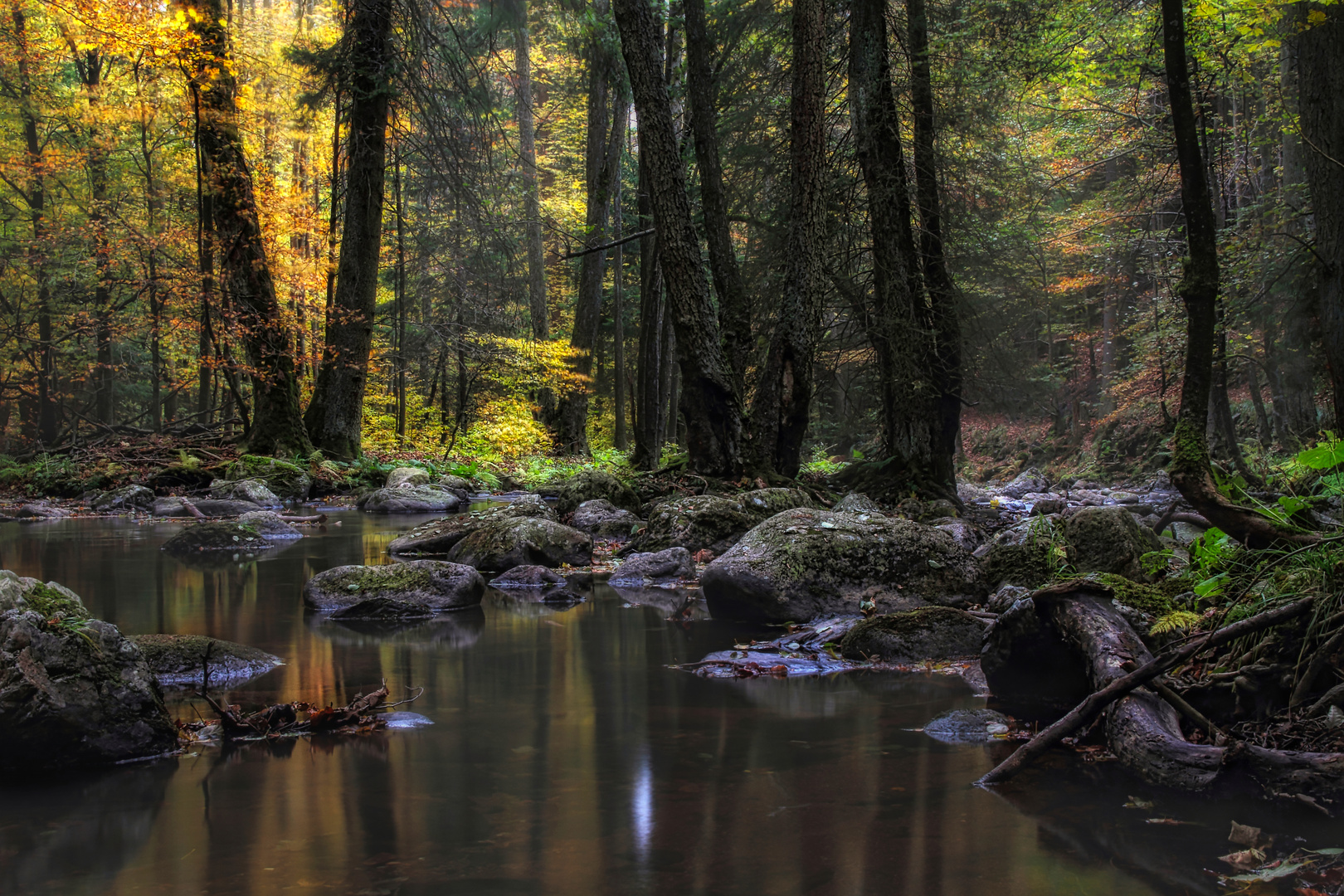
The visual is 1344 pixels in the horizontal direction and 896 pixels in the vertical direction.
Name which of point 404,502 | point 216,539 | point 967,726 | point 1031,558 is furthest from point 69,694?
point 404,502

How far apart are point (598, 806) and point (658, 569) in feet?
15.9

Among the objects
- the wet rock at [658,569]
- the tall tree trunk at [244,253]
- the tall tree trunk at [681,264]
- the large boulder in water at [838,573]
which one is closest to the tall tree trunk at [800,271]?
the tall tree trunk at [681,264]

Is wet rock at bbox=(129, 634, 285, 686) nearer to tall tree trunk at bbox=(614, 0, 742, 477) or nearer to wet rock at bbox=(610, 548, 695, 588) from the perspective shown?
wet rock at bbox=(610, 548, 695, 588)

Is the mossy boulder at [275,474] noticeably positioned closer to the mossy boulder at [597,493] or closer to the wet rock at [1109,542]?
the mossy boulder at [597,493]

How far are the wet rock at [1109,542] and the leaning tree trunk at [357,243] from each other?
504 inches

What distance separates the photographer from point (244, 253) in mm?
14414

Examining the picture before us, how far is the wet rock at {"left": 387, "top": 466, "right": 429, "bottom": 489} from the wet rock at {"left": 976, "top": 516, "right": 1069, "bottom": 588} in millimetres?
10455

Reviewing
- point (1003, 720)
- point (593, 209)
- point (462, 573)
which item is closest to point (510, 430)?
point (593, 209)

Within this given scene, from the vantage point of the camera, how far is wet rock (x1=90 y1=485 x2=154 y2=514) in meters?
12.8

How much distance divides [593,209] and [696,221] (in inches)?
227

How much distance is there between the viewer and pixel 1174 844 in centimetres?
258

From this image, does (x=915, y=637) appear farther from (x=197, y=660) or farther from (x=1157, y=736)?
(x=197, y=660)

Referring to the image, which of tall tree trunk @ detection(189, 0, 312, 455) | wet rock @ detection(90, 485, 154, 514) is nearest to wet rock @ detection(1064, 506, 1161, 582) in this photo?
wet rock @ detection(90, 485, 154, 514)

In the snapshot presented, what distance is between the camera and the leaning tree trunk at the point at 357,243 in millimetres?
14922
